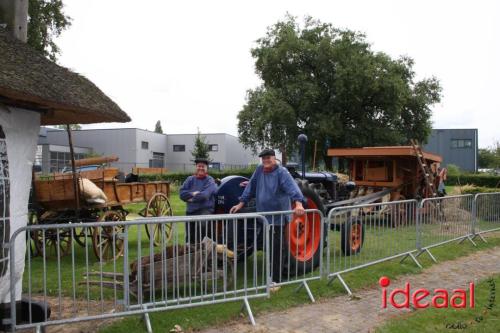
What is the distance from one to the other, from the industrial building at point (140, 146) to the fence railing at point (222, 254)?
37.8 metres

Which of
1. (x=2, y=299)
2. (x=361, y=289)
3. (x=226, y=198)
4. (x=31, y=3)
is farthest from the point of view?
(x=31, y=3)

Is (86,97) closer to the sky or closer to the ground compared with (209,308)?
closer to the sky

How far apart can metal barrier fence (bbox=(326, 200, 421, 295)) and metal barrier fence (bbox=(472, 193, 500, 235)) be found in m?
3.34

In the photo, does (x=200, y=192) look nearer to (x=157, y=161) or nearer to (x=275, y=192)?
(x=275, y=192)

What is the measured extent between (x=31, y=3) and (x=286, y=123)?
18.0 m

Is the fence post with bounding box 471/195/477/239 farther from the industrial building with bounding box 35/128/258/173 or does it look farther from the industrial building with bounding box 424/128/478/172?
the industrial building with bounding box 424/128/478/172

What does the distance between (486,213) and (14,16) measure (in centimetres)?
995

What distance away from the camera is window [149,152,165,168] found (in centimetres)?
5542

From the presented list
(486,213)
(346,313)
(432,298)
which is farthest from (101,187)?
(486,213)

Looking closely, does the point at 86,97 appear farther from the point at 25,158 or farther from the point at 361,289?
the point at 361,289

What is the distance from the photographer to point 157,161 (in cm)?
5684

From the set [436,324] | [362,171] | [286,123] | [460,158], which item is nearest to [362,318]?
[436,324]

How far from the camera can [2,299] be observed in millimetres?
4590

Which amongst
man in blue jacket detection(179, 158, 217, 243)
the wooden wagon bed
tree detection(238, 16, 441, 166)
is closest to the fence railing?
man in blue jacket detection(179, 158, 217, 243)
